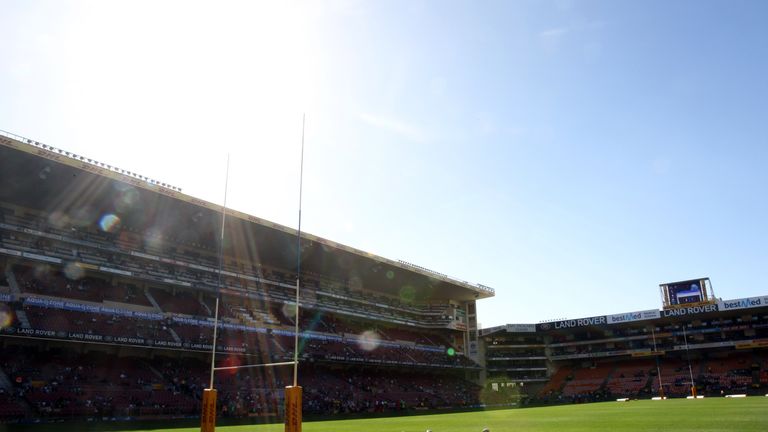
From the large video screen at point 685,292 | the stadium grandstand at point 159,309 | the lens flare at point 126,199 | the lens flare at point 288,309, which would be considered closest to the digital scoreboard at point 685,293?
the large video screen at point 685,292

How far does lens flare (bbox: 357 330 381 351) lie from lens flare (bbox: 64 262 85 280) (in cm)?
2753

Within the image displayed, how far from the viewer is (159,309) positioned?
1651 inches

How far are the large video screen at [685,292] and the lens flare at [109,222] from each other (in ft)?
213

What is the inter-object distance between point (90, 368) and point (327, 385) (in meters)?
19.7

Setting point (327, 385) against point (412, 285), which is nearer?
point (327, 385)

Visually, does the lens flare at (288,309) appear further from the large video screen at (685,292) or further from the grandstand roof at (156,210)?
the large video screen at (685,292)

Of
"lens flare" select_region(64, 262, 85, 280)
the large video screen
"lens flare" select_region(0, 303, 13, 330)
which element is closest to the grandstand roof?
"lens flare" select_region(64, 262, 85, 280)

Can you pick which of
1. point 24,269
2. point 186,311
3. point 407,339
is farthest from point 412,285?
point 24,269

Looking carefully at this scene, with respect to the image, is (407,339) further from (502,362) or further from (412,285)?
(502,362)

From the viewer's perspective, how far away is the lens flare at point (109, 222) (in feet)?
139

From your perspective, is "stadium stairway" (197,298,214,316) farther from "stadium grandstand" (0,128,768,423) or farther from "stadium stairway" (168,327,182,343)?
"stadium stairway" (168,327,182,343)

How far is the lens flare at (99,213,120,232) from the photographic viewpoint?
42.4 m

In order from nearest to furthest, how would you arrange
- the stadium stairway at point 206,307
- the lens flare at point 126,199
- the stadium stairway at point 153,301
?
the lens flare at point 126,199, the stadium stairway at point 153,301, the stadium stairway at point 206,307

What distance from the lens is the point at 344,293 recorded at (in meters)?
60.4
